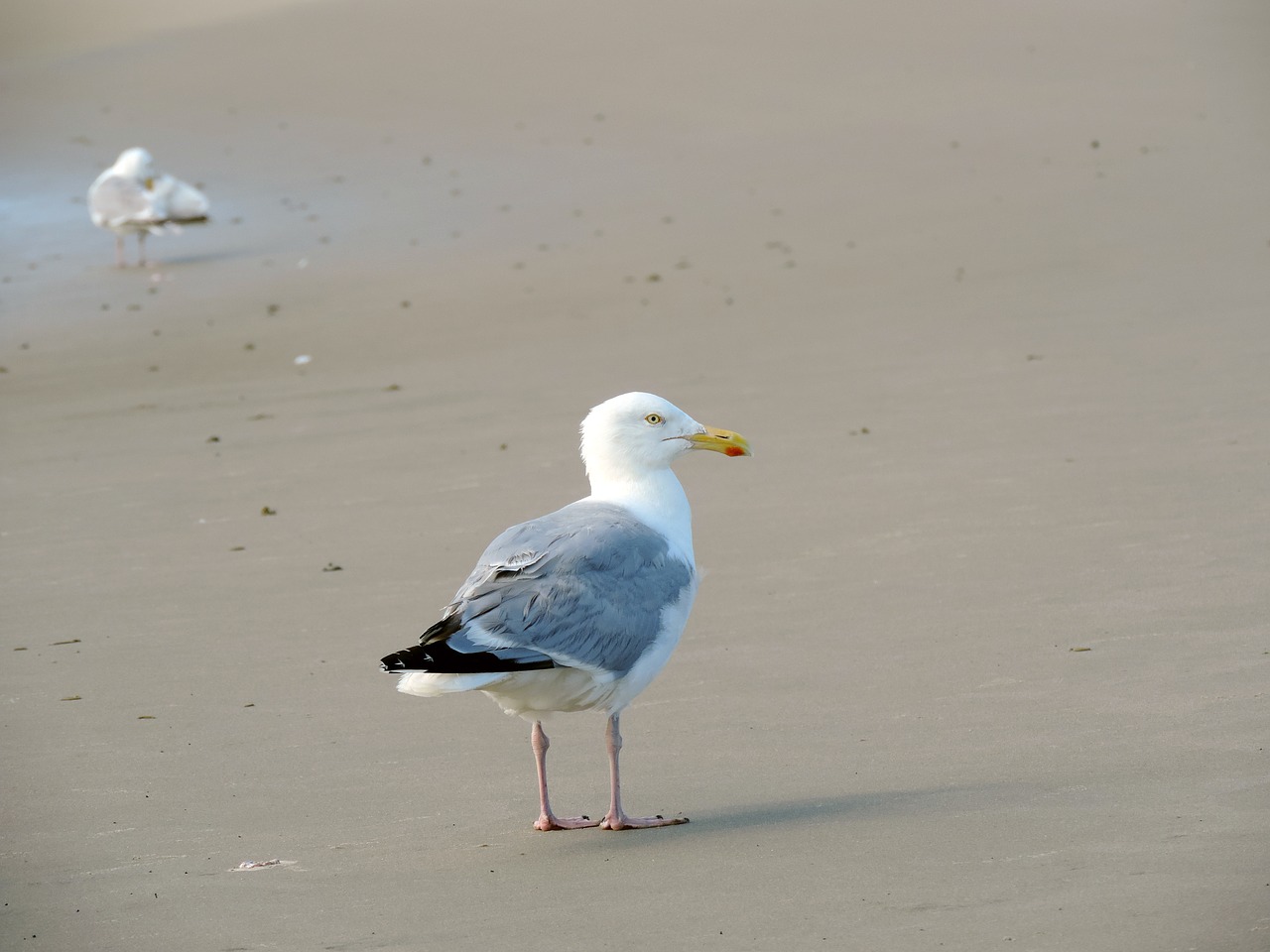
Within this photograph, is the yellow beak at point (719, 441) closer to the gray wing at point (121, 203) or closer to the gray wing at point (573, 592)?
the gray wing at point (573, 592)

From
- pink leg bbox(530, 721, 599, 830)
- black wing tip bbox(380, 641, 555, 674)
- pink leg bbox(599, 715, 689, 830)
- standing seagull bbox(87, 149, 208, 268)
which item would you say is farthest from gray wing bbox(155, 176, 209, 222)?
black wing tip bbox(380, 641, 555, 674)

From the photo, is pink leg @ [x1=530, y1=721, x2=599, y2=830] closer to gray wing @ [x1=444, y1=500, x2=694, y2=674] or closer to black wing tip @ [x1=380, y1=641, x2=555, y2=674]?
gray wing @ [x1=444, y1=500, x2=694, y2=674]

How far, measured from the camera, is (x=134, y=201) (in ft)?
59.3

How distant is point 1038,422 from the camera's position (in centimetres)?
947

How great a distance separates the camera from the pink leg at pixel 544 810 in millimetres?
4855

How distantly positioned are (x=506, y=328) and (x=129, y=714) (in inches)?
328

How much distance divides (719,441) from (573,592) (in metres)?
1.01

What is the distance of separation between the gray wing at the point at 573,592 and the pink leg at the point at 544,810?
0.36m

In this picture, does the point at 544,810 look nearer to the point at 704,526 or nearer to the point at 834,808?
the point at 834,808

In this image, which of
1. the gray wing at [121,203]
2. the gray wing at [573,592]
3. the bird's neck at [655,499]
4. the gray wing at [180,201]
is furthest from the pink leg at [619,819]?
the gray wing at [180,201]

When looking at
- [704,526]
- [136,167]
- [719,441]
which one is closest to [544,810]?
[719,441]

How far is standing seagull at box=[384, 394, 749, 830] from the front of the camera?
452 cm

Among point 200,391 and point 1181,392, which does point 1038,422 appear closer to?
point 1181,392

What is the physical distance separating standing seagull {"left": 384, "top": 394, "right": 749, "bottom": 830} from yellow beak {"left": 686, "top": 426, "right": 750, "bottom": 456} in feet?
0.24
